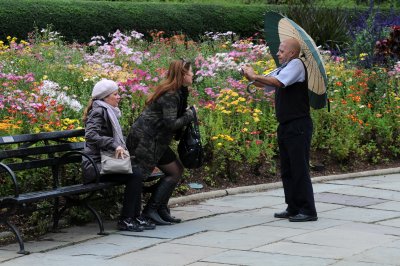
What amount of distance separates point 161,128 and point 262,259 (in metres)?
1.85

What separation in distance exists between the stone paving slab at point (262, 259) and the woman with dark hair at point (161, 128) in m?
1.40

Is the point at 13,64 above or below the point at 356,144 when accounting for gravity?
above

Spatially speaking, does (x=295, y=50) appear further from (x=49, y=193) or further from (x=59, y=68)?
(x=59, y=68)

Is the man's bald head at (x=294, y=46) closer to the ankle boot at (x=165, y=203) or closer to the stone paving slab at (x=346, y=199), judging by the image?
the ankle boot at (x=165, y=203)

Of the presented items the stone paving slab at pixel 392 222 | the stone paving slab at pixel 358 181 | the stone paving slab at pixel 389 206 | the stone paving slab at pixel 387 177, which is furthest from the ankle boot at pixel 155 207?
the stone paving slab at pixel 387 177

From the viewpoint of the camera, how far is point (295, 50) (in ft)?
28.8

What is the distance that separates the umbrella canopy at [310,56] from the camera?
8711 millimetres

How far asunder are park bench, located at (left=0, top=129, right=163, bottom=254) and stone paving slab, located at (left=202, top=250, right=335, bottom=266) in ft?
4.54

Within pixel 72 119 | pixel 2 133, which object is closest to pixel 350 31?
pixel 72 119

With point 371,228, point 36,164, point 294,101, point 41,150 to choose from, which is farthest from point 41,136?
point 371,228

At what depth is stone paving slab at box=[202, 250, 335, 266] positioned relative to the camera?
278 inches

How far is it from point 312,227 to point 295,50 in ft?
5.35

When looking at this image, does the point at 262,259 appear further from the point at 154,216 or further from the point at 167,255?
the point at 154,216

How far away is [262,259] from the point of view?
7.20 metres
